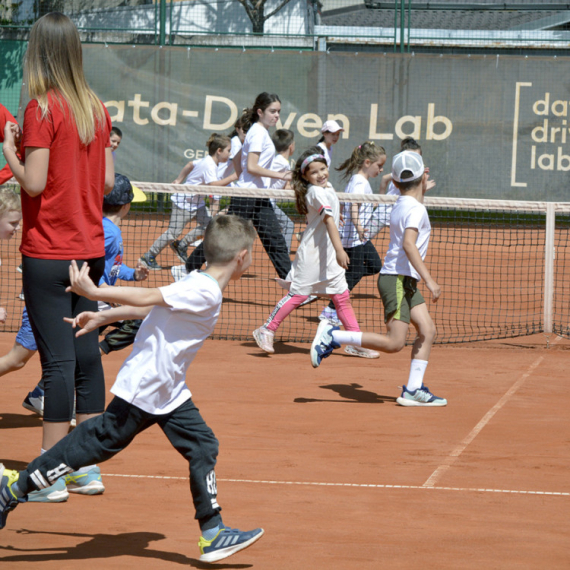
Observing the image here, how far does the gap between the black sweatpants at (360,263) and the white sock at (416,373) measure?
2.97 meters

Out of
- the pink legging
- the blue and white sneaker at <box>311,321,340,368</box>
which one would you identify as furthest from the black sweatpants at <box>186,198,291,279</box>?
the blue and white sneaker at <box>311,321,340,368</box>

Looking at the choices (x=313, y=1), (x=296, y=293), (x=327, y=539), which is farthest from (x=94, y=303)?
(x=313, y=1)

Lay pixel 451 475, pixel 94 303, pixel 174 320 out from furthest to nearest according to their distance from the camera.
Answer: pixel 451 475 < pixel 94 303 < pixel 174 320

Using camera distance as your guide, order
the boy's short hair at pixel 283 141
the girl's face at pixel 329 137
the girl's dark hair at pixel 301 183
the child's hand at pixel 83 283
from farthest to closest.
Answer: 1. the boy's short hair at pixel 283 141
2. the girl's face at pixel 329 137
3. the girl's dark hair at pixel 301 183
4. the child's hand at pixel 83 283

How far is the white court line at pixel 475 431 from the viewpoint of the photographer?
15.6 feet

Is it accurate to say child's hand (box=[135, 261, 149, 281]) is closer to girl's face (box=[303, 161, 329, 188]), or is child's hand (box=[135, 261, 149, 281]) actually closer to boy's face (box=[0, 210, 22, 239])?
boy's face (box=[0, 210, 22, 239])

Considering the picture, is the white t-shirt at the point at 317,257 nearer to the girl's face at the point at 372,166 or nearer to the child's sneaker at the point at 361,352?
the child's sneaker at the point at 361,352

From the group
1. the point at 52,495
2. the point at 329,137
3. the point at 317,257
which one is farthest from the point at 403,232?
the point at 329,137

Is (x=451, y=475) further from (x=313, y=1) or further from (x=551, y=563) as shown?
(x=313, y=1)

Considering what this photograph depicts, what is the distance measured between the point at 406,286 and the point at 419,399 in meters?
0.76

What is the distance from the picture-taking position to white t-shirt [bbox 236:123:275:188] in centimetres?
894

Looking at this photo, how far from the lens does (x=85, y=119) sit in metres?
3.96

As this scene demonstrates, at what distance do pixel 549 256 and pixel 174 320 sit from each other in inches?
230

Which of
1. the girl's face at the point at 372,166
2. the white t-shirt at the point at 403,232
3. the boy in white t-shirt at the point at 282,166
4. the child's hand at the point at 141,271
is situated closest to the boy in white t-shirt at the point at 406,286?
the white t-shirt at the point at 403,232
